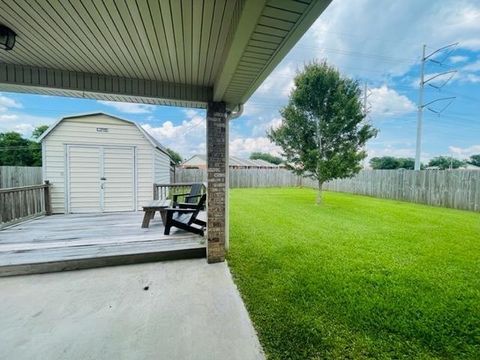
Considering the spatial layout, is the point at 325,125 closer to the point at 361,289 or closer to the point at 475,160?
the point at 361,289

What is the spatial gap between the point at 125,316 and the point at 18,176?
33.3ft

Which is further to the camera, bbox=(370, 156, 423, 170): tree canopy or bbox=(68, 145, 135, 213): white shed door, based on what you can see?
bbox=(370, 156, 423, 170): tree canopy

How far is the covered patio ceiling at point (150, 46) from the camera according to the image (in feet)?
5.64

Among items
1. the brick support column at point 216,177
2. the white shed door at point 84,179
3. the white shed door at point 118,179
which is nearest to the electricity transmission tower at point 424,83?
the brick support column at point 216,177

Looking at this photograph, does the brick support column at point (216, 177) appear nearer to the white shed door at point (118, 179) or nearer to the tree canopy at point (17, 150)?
the white shed door at point (118, 179)

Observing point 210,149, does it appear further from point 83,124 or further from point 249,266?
point 83,124

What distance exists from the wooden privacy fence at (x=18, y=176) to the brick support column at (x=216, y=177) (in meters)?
9.10

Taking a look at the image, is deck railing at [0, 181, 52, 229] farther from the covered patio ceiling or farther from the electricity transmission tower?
the electricity transmission tower

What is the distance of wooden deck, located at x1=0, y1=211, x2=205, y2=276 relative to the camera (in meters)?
3.32

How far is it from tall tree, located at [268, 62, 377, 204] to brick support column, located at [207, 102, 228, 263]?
6.13 meters

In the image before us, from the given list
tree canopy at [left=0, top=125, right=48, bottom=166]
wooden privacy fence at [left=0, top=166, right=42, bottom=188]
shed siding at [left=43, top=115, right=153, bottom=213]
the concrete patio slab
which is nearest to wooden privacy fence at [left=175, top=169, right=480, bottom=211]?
shed siding at [left=43, top=115, right=153, bottom=213]

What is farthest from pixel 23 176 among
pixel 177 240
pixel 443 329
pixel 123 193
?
pixel 443 329

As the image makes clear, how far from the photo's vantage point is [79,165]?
6.62m

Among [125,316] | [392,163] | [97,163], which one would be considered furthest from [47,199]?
[392,163]
